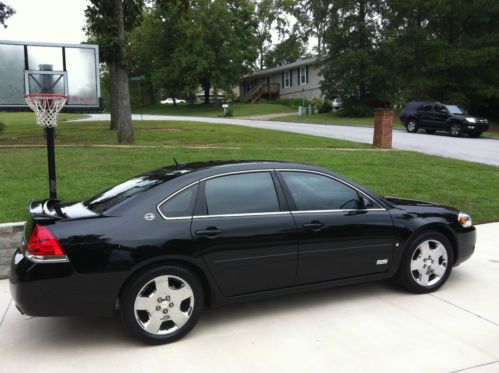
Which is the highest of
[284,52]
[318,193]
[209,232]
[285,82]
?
[284,52]

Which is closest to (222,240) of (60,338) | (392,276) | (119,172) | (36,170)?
(60,338)

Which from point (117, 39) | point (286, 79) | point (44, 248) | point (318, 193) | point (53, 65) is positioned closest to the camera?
point (44, 248)

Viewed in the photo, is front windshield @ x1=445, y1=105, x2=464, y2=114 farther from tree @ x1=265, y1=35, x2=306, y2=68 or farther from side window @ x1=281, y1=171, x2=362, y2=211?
tree @ x1=265, y1=35, x2=306, y2=68

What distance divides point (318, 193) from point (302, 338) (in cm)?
132

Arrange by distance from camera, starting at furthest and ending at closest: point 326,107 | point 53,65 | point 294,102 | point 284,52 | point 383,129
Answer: point 284,52
point 294,102
point 326,107
point 383,129
point 53,65

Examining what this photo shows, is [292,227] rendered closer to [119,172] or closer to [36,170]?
[119,172]

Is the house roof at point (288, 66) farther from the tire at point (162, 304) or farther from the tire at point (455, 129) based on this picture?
the tire at point (162, 304)

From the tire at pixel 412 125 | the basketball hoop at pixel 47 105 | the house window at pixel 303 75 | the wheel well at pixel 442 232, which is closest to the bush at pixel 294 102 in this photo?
the house window at pixel 303 75

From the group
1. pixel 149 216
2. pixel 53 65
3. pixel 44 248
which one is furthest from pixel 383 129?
pixel 44 248

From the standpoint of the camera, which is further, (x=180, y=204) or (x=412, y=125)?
(x=412, y=125)

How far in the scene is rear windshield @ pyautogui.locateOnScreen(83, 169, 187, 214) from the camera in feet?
13.5

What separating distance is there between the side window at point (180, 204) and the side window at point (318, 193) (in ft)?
2.96

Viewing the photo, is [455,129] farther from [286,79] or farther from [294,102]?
[286,79]

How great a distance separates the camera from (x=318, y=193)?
4586mm
